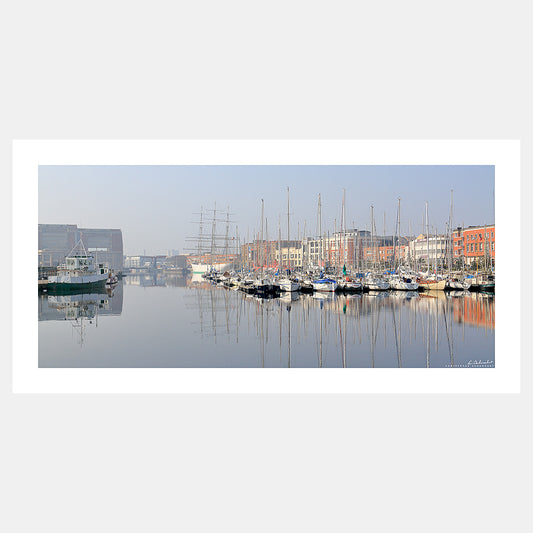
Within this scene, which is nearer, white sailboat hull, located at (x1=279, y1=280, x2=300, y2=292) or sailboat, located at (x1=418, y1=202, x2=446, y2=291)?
sailboat, located at (x1=418, y1=202, x2=446, y2=291)

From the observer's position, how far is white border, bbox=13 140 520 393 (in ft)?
29.3

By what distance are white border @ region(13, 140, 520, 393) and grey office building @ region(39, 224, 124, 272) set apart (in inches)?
105

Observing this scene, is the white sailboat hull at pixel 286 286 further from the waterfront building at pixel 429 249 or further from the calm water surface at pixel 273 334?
the waterfront building at pixel 429 249

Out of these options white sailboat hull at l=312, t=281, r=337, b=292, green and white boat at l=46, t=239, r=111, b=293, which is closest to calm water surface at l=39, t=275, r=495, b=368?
green and white boat at l=46, t=239, r=111, b=293

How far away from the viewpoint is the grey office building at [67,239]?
41.5 feet

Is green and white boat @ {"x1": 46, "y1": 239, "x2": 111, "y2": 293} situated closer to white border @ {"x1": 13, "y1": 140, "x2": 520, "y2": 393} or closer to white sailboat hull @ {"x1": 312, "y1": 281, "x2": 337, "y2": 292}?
white border @ {"x1": 13, "y1": 140, "x2": 520, "y2": 393}

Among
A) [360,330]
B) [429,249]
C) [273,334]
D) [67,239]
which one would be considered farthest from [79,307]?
[429,249]

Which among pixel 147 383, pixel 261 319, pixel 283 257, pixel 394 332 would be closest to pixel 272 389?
pixel 147 383

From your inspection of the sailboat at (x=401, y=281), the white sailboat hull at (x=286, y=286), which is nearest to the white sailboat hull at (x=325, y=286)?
the white sailboat hull at (x=286, y=286)

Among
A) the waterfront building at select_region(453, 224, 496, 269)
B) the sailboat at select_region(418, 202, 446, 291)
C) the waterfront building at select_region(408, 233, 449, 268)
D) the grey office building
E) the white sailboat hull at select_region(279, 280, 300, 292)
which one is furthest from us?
the white sailboat hull at select_region(279, 280, 300, 292)

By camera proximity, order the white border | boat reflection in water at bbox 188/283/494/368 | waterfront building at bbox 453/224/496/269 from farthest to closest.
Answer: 1. waterfront building at bbox 453/224/496/269
2. boat reflection in water at bbox 188/283/494/368
3. the white border
